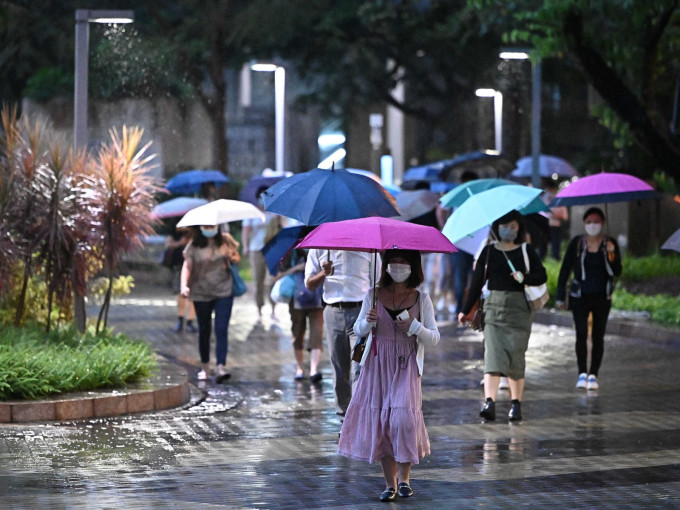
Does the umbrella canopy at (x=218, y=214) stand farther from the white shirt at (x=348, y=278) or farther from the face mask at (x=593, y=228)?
the face mask at (x=593, y=228)

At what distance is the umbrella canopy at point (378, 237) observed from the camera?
8.39 meters

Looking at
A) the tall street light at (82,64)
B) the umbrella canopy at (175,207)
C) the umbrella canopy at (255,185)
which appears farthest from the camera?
the umbrella canopy at (255,185)

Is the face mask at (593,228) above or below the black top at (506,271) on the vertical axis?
above

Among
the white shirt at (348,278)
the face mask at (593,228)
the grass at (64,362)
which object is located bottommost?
the grass at (64,362)

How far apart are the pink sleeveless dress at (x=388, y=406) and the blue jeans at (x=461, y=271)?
10913mm

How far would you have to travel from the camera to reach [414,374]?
866 centimetres

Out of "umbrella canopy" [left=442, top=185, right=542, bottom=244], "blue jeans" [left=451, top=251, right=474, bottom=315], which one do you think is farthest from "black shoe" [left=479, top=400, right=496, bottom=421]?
"blue jeans" [left=451, top=251, right=474, bottom=315]

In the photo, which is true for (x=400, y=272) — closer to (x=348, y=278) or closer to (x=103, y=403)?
(x=348, y=278)

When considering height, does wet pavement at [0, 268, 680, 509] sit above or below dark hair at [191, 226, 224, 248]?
below

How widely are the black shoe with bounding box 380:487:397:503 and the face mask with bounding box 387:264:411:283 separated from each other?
1.24m

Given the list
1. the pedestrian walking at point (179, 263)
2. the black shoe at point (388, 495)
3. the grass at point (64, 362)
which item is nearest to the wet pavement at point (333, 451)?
the black shoe at point (388, 495)

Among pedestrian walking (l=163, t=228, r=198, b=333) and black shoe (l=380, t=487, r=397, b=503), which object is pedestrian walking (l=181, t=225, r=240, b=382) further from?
black shoe (l=380, t=487, r=397, b=503)

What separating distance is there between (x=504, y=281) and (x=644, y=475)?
2.96 metres

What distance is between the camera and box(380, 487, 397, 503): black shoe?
8.43 m
